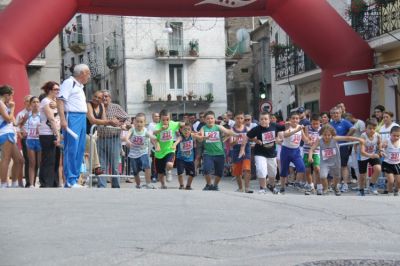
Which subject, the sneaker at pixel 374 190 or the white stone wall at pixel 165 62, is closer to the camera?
the sneaker at pixel 374 190

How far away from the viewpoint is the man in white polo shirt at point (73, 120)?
33.6 ft

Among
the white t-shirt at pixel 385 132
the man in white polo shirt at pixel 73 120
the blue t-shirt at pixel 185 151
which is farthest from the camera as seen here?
the blue t-shirt at pixel 185 151

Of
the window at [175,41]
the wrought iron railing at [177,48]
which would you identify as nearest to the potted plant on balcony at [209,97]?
the wrought iron railing at [177,48]

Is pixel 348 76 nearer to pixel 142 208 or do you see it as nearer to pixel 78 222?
pixel 142 208

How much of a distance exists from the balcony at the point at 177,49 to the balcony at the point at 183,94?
1798 mm

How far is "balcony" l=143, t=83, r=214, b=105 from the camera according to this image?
4616cm

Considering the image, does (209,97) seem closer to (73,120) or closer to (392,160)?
(392,160)

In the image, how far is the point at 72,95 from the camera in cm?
1033

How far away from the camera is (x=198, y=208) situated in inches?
326

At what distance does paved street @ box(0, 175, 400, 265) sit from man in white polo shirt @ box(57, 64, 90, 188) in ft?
2.82

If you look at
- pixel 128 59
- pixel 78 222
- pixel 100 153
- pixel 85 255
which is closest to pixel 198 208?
pixel 78 222

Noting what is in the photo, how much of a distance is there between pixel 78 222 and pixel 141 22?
39100 millimetres

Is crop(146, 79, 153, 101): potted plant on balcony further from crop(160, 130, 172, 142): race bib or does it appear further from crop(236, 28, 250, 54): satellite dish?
crop(160, 130, 172, 142): race bib

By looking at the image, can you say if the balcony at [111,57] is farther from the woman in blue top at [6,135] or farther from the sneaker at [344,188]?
the woman in blue top at [6,135]
